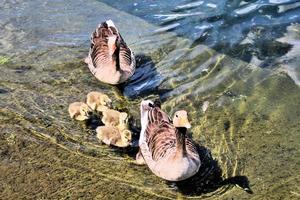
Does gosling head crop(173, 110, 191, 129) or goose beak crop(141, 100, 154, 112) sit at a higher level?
gosling head crop(173, 110, 191, 129)

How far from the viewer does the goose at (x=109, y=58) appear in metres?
7.75

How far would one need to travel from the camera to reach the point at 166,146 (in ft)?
20.0

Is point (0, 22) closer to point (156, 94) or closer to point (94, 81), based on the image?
point (94, 81)

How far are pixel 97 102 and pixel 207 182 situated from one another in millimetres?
1945

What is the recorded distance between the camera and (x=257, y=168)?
623cm

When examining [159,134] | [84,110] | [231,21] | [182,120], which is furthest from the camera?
[231,21]

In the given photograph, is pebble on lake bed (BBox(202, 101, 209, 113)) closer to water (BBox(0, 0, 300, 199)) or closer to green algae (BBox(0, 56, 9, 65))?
water (BBox(0, 0, 300, 199))

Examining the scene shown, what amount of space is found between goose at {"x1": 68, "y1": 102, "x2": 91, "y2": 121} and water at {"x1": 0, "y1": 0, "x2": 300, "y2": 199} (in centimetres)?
12

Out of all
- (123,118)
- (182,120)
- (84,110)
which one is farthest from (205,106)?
(182,120)

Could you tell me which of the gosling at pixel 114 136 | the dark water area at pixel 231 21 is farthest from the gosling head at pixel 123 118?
the dark water area at pixel 231 21

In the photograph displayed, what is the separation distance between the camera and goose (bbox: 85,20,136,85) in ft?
25.4

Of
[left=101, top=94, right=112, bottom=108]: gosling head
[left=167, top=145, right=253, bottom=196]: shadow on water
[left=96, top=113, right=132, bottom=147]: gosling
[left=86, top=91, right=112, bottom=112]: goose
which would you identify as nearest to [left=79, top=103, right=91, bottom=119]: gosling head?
[left=86, top=91, right=112, bottom=112]: goose

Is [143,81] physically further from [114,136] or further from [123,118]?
[114,136]

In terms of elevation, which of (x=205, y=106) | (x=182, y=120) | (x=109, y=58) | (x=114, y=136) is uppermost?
(x=182, y=120)
